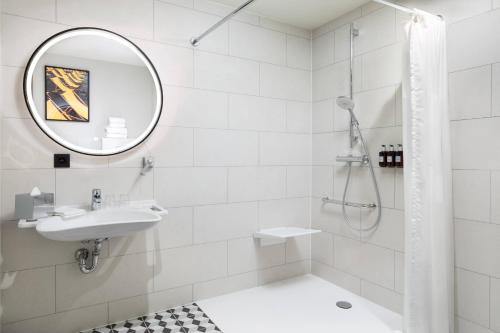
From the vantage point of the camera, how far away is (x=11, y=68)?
1.82 m

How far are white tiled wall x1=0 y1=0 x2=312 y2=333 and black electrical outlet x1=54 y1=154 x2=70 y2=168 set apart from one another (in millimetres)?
38

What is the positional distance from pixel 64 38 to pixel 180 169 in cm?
109

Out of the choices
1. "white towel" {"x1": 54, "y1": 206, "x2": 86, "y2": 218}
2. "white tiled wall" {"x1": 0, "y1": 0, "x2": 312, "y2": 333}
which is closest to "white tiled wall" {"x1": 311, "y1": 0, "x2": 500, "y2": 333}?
"white tiled wall" {"x1": 0, "y1": 0, "x2": 312, "y2": 333}

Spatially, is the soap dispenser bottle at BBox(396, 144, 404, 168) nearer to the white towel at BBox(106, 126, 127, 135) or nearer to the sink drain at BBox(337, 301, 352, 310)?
the sink drain at BBox(337, 301, 352, 310)

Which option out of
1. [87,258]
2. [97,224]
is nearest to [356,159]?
[97,224]

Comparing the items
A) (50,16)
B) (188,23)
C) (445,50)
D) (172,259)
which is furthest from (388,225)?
(50,16)

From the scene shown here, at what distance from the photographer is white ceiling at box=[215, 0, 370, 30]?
2465 millimetres

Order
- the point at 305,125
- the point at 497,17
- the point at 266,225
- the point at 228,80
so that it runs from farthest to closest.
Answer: the point at 305,125 → the point at 266,225 → the point at 228,80 → the point at 497,17

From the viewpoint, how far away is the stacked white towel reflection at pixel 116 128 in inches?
82.0

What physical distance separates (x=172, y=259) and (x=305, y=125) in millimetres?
1646

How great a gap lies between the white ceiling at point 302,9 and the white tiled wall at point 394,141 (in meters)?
0.09

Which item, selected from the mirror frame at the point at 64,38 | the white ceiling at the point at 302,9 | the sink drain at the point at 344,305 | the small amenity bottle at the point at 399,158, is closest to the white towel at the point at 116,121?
the mirror frame at the point at 64,38

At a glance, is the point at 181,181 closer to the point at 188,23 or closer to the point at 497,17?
the point at 188,23

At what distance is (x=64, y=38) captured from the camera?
1946 mm
